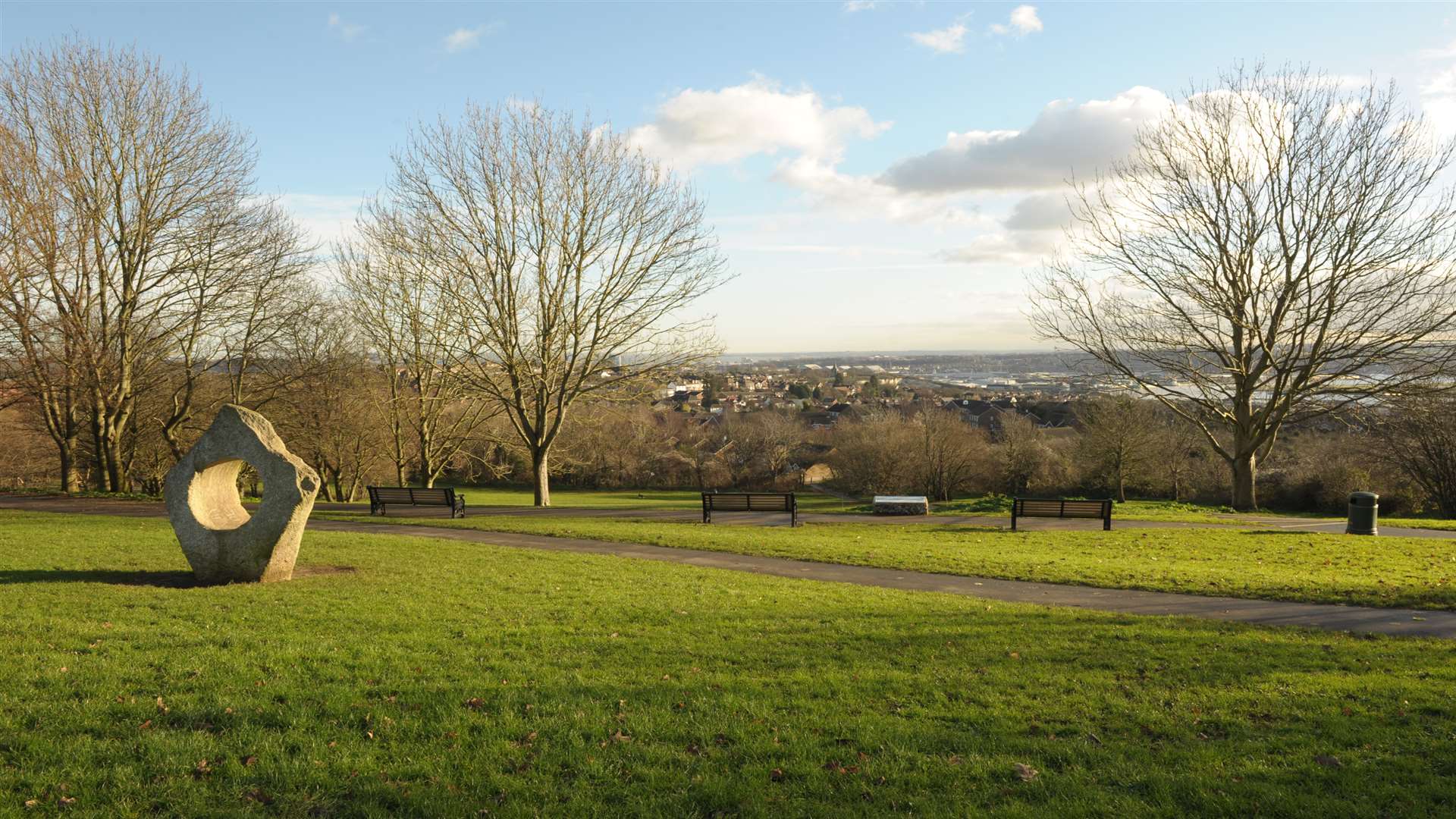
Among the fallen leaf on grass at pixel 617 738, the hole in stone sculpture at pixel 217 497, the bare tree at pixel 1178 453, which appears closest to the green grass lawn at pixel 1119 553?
the hole in stone sculpture at pixel 217 497

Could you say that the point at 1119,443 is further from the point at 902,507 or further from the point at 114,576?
the point at 114,576

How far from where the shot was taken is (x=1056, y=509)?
20109 millimetres

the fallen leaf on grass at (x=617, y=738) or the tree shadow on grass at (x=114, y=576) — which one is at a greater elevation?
the tree shadow on grass at (x=114, y=576)

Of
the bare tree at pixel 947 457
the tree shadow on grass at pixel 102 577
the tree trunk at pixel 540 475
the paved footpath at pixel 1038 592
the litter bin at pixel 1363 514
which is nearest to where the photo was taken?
the paved footpath at pixel 1038 592

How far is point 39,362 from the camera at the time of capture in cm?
2333

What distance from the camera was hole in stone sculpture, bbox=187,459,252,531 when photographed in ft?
34.8

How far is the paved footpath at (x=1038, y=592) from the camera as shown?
9422mm

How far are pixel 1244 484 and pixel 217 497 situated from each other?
96.5 ft

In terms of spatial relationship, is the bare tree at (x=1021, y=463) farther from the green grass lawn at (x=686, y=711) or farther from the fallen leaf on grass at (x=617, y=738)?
the fallen leaf on grass at (x=617, y=738)

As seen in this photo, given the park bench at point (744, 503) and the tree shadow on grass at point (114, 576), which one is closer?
the tree shadow on grass at point (114, 576)

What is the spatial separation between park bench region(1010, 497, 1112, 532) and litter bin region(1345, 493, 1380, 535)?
17.6ft

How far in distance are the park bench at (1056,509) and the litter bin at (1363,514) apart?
5.35 meters

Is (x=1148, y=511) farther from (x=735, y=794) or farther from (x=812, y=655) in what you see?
(x=735, y=794)

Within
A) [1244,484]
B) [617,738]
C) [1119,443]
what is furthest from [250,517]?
[1119,443]
